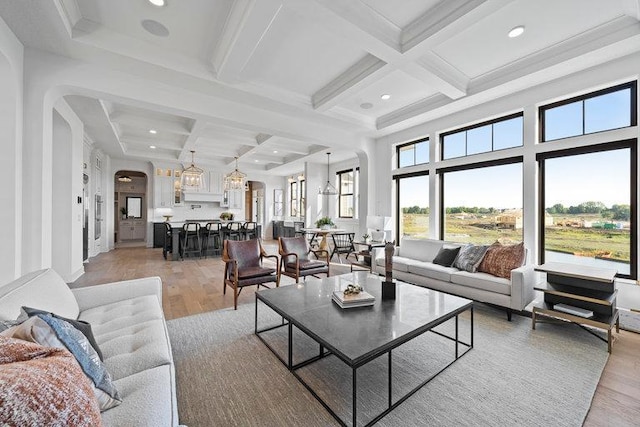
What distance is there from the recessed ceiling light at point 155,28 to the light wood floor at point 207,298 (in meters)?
3.15

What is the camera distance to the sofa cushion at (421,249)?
446 centimetres

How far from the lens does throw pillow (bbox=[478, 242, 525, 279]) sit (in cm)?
335

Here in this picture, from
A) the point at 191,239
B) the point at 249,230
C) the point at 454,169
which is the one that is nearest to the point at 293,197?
the point at 249,230

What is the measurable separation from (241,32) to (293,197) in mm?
8997

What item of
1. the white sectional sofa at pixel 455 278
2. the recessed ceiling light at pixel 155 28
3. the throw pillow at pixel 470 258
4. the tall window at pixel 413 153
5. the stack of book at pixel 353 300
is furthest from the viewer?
the tall window at pixel 413 153

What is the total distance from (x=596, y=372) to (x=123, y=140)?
8.98 meters

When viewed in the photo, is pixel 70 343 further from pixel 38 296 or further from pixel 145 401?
pixel 38 296

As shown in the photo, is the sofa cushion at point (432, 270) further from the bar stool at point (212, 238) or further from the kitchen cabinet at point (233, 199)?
the kitchen cabinet at point (233, 199)

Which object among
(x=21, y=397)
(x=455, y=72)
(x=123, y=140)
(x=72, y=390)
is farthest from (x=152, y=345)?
(x=123, y=140)

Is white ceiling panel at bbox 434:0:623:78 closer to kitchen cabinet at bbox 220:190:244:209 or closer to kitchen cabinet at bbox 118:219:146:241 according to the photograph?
kitchen cabinet at bbox 220:190:244:209

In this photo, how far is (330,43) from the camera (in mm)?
3031

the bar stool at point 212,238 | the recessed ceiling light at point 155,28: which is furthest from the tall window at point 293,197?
the recessed ceiling light at point 155,28

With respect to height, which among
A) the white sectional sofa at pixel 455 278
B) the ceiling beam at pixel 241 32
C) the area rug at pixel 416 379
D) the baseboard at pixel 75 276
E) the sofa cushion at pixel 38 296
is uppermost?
the ceiling beam at pixel 241 32

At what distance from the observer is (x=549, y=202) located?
3830 mm
